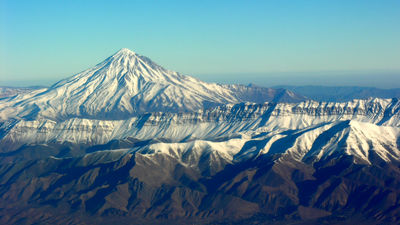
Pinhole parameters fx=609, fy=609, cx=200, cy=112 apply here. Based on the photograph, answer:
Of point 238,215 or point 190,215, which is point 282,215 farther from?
point 190,215

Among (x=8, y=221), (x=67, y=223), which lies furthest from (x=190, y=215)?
(x=8, y=221)

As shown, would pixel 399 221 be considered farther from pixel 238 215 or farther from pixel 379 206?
pixel 238 215

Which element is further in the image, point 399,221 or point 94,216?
point 94,216

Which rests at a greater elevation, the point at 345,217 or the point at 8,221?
the point at 345,217

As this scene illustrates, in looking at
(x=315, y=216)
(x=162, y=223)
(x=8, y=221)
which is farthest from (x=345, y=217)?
(x=8, y=221)

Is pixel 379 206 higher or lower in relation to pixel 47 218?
higher

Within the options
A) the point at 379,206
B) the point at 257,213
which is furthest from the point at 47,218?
the point at 379,206

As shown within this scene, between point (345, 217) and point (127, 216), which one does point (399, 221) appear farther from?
point (127, 216)

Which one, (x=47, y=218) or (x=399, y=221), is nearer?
(x=399, y=221)
